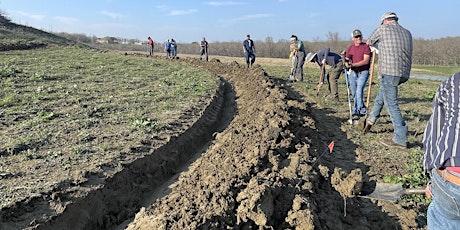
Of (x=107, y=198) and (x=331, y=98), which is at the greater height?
(x=331, y=98)

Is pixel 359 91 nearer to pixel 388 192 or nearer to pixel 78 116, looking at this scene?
pixel 388 192

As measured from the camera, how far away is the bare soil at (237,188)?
3.65 metres

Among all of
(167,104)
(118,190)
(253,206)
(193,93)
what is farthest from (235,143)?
(193,93)

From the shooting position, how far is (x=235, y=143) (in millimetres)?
→ 6418

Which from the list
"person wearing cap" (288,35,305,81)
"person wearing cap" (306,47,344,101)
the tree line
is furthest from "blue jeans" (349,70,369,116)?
the tree line

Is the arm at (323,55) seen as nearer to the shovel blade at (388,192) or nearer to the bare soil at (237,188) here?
the bare soil at (237,188)

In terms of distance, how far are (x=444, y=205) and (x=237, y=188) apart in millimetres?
2110

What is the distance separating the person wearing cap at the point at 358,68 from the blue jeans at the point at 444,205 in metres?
6.33

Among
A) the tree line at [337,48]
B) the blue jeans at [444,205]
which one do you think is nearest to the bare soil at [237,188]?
the blue jeans at [444,205]

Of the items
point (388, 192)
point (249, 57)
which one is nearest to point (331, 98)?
point (388, 192)

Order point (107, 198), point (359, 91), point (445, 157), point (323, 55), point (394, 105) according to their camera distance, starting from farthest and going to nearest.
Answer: point (323, 55), point (359, 91), point (394, 105), point (107, 198), point (445, 157)

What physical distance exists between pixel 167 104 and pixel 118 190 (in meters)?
4.45

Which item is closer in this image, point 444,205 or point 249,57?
point 444,205

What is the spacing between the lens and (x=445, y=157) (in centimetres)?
243
